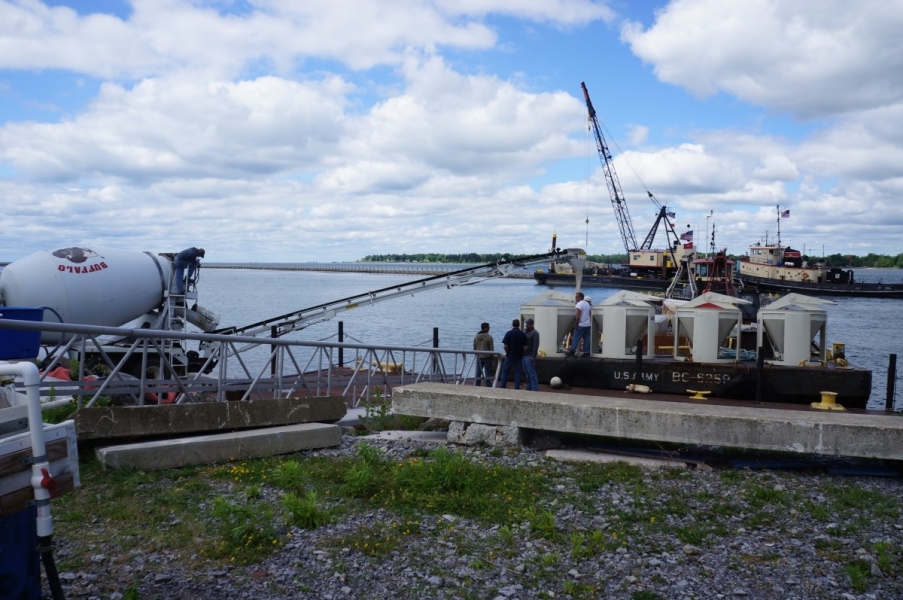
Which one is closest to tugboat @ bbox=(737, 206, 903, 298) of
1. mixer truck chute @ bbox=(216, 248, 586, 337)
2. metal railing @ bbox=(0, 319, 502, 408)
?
mixer truck chute @ bbox=(216, 248, 586, 337)

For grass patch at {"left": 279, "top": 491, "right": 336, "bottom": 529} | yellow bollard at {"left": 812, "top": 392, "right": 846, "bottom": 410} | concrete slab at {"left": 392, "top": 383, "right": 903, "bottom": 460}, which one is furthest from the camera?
yellow bollard at {"left": 812, "top": 392, "right": 846, "bottom": 410}

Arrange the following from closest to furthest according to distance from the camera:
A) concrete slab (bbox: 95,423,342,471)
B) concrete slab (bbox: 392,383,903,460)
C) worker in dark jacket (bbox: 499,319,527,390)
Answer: concrete slab (bbox: 95,423,342,471), concrete slab (bbox: 392,383,903,460), worker in dark jacket (bbox: 499,319,527,390)

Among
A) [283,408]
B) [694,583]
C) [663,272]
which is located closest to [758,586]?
[694,583]

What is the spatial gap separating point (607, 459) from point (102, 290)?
48.4ft

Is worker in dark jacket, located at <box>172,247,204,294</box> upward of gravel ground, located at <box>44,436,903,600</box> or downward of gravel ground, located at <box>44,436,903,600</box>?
upward

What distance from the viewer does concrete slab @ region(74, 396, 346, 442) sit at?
8.52 m

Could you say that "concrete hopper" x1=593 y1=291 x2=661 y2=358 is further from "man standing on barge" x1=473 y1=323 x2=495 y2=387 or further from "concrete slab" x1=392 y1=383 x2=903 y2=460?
"concrete slab" x1=392 y1=383 x2=903 y2=460

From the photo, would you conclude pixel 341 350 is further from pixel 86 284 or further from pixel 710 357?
pixel 710 357

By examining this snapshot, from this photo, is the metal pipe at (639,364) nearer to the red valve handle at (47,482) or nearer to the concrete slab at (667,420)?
the concrete slab at (667,420)

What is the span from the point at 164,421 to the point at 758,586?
23.0 feet

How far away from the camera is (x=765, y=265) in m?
91.9

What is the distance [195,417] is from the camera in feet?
30.6

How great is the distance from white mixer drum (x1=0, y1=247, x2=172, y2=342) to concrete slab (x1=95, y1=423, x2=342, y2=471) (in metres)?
10.1

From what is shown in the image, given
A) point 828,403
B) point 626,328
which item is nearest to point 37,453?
point 828,403
